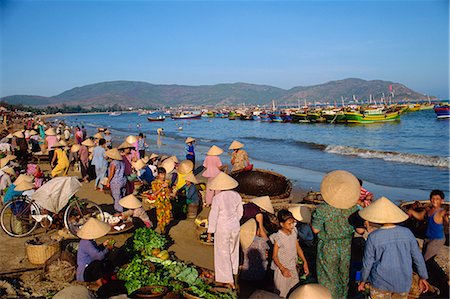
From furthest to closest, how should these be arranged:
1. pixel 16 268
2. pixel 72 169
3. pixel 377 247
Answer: pixel 72 169
pixel 16 268
pixel 377 247

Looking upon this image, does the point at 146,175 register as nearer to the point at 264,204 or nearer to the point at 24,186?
the point at 24,186

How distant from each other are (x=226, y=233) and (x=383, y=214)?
78.1 inches

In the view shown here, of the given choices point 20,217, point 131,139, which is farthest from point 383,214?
point 131,139

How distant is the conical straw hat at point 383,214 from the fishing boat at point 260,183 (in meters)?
4.37

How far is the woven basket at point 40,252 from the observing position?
5598 mm

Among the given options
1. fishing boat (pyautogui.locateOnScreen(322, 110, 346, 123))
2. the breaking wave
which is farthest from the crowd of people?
fishing boat (pyautogui.locateOnScreen(322, 110, 346, 123))

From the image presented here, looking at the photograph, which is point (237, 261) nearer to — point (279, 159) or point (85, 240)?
point (85, 240)

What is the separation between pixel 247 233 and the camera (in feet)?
16.3

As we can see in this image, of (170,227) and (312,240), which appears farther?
(170,227)

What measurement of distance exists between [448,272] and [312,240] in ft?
6.47

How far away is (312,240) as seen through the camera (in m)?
5.93

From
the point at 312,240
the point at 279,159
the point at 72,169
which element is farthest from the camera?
the point at 279,159

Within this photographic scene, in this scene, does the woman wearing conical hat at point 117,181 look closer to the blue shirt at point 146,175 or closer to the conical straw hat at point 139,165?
the blue shirt at point 146,175

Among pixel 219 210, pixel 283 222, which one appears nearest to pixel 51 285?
pixel 219 210
